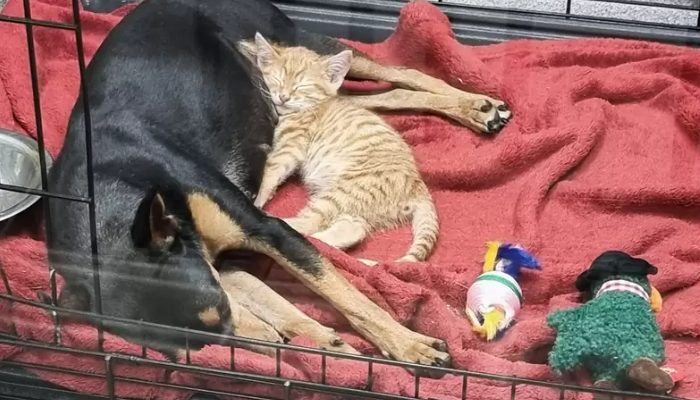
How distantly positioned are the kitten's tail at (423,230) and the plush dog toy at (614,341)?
1.19 ft

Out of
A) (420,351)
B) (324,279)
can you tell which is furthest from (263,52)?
(420,351)

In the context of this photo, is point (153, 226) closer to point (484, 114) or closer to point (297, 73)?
point (297, 73)

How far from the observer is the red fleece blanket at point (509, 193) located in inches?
75.5

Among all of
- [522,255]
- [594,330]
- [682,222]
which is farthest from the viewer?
[682,222]

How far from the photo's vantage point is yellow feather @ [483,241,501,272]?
213cm

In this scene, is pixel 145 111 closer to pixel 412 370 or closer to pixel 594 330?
pixel 412 370

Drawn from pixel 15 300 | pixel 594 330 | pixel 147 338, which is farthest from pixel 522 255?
pixel 15 300

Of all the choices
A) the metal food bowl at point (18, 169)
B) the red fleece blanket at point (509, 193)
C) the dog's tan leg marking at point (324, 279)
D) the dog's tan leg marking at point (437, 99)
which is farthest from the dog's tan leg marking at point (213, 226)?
the dog's tan leg marking at point (437, 99)

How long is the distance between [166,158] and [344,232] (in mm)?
Answer: 396

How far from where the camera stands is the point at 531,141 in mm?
2504

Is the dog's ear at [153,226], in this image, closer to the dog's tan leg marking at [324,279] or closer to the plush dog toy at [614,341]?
the dog's tan leg marking at [324,279]

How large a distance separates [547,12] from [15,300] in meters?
1.73

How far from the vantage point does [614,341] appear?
1789 millimetres

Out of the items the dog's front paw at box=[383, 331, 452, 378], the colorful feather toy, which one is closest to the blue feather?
the colorful feather toy
